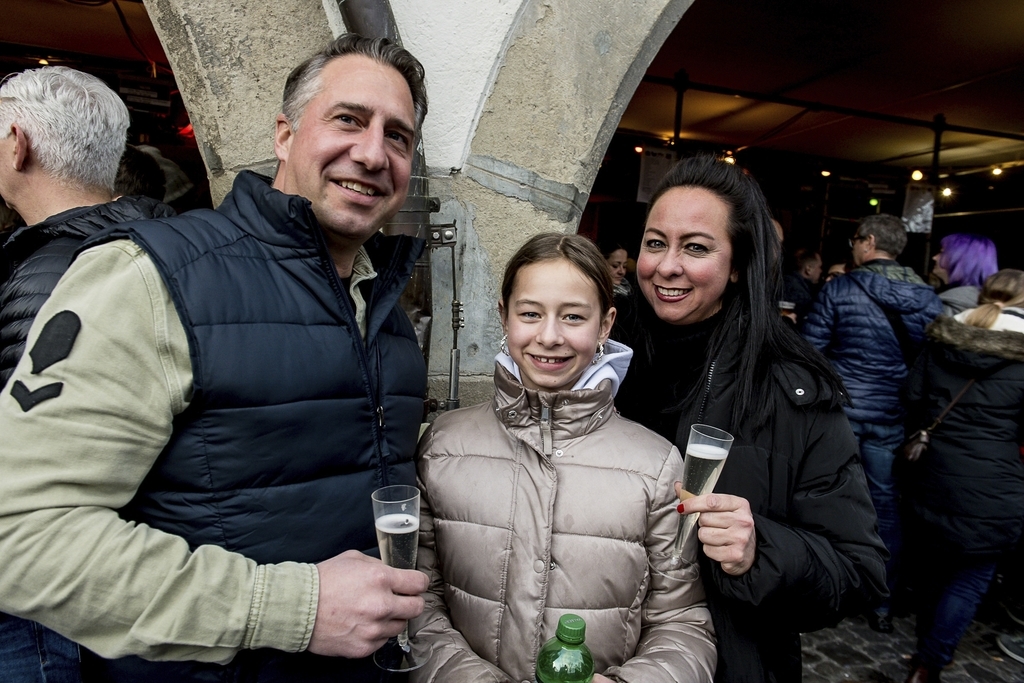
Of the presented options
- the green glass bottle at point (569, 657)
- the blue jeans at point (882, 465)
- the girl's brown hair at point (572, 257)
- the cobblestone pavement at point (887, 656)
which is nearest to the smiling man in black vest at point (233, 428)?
the green glass bottle at point (569, 657)

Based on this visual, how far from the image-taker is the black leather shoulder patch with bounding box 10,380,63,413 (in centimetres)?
101

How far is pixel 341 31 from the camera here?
2354 millimetres

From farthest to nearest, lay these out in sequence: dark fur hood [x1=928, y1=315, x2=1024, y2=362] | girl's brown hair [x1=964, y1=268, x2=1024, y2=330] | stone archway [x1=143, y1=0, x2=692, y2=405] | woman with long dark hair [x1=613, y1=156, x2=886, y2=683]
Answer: girl's brown hair [x1=964, y1=268, x2=1024, y2=330]
dark fur hood [x1=928, y1=315, x2=1024, y2=362]
stone archway [x1=143, y1=0, x2=692, y2=405]
woman with long dark hair [x1=613, y1=156, x2=886, y2=683]

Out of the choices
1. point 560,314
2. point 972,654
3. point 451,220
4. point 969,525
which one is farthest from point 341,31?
point 972,654

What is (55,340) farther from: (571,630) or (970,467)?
(970,467)

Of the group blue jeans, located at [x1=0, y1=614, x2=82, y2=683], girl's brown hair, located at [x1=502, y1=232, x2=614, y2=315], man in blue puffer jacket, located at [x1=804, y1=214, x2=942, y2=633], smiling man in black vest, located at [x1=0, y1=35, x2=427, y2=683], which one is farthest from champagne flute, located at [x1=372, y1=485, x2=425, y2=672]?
man in blue puffer jacket, located at [x1=804, y1=214, x2=942, y2=633]

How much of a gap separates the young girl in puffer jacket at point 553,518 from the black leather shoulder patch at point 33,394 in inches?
36.0

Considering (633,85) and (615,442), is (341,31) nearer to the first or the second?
(633,85)

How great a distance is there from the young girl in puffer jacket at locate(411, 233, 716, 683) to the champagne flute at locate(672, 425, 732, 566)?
13 cm

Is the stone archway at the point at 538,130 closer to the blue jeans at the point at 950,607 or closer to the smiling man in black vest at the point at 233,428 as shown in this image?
the smiling man in black vest at the point at 233,428

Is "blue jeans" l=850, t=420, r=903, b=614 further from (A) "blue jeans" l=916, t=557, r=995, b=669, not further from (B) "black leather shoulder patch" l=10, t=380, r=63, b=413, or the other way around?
(B) "black leather shoulder patch" l=10, t=380, r=63, b=413

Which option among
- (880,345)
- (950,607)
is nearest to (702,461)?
(950,607)

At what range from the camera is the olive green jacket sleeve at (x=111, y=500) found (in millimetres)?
995

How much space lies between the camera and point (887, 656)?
12.1ft
